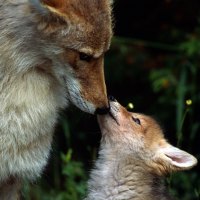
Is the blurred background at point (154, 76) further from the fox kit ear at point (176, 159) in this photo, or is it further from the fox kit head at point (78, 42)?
the fox kit head at point (78, 42)

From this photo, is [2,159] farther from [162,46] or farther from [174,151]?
[162,46]

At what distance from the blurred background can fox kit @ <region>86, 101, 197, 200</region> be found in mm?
1518

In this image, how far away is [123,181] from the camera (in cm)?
599

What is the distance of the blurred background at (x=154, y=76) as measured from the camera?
809cm

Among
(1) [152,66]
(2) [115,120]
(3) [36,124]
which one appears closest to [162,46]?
(1) [152,66]

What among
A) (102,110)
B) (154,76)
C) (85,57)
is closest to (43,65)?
(85,57)

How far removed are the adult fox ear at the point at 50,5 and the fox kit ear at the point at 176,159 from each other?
4.60 feet

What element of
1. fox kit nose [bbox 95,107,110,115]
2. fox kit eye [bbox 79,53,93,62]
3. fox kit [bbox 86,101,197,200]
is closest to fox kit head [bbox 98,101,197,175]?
fox kit [bbox 86,101,197,200]

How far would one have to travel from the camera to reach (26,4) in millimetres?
5082

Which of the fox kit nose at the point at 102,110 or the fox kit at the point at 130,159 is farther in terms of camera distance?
the fox kit at the point at 130,159

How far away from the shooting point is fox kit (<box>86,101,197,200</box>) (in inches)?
A: 233

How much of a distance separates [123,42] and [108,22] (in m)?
3.29

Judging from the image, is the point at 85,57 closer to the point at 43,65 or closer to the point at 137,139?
the point at 43,65

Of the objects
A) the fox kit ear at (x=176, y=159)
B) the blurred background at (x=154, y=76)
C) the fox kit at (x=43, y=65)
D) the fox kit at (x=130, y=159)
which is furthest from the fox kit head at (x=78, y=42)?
the blurred background at (x=154, y=76)
